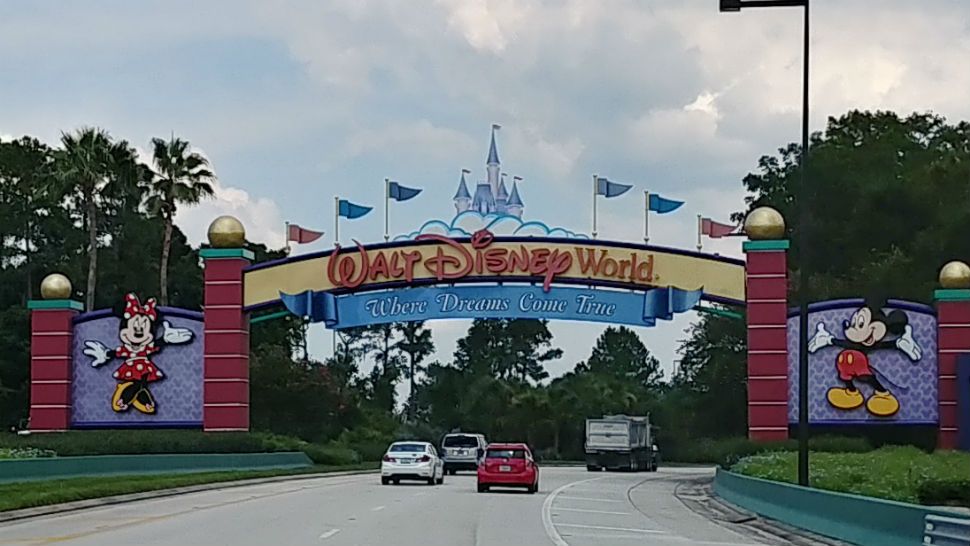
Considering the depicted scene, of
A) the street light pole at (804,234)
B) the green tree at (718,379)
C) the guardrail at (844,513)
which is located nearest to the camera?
the guardrail at (844,513)

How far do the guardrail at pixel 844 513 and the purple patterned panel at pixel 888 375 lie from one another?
57.0ft

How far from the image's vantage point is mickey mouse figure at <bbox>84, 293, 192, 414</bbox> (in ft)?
181

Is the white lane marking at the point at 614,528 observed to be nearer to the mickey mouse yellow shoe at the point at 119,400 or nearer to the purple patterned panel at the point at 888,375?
the purple patterned panel at the point at 888,375

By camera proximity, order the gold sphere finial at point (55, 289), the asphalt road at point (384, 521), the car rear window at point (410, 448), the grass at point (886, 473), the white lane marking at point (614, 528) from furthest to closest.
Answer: the gold sphere finial at point (55, 289) < the car rear window at point (410, 448) < the grass at point (886, 473) < the white lane marking at point (614, 528) < the asphalt road at point (384, 521)

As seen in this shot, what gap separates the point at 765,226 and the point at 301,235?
17.8m

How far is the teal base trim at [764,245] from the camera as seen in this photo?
51.9 m

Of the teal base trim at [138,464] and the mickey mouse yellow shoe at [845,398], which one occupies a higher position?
the mickey mouse yellow shoe at [845,398]

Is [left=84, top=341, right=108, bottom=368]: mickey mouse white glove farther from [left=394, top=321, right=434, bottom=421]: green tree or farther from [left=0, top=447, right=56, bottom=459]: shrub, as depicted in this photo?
[left=394, top=321, right=434, bottom=421]: green tree

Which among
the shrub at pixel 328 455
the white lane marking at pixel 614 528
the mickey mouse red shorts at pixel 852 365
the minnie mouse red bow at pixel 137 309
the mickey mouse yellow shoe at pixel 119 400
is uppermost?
the minnie mouse red bow at pixel 137 309

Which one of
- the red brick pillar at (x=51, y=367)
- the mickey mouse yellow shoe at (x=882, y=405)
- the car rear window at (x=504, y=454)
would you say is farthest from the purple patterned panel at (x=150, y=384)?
the mickey mouse yellow shoe at (x=882, y=405)

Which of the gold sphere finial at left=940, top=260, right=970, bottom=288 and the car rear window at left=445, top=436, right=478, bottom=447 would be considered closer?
the gold sphere finial at left=940, top=260, right=970, bottom=288

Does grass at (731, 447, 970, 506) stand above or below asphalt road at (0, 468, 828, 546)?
above

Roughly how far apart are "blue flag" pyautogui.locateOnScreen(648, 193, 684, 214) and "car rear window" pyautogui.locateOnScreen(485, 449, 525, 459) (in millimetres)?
16966

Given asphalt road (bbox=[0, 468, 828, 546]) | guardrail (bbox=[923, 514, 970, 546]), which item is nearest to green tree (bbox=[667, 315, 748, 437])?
asphalt road (bbox=[0, 468, 828, 546])
